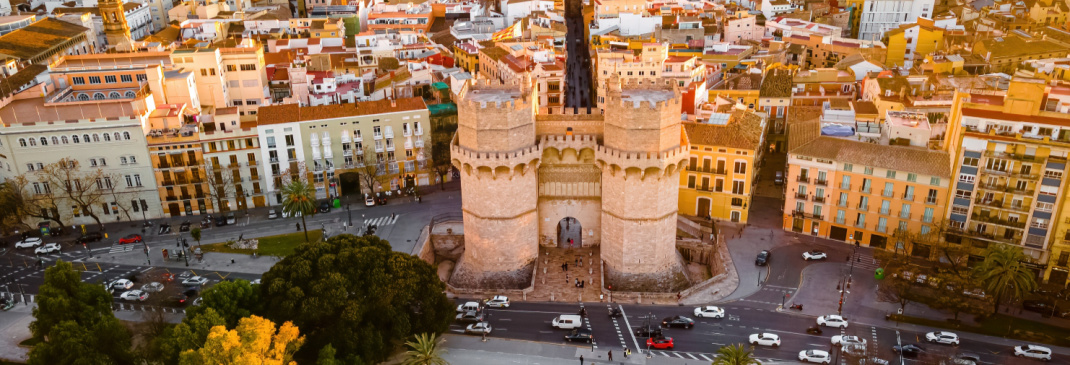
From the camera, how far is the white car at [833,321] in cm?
6344

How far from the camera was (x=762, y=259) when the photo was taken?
2940 inches

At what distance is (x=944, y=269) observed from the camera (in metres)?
69.2

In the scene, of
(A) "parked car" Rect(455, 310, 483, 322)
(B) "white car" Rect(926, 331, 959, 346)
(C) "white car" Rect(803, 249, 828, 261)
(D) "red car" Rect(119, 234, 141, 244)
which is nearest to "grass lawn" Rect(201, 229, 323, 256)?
(D) "red car" Rect(119, 234, 141, 244)

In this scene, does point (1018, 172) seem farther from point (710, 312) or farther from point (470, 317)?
point (470, 317)

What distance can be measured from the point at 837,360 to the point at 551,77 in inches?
2368

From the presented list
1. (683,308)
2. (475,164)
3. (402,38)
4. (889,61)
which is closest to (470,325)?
(475,164)

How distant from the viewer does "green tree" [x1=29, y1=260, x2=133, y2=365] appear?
5372 cm

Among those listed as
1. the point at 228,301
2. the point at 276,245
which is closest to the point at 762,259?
the point at 228,301

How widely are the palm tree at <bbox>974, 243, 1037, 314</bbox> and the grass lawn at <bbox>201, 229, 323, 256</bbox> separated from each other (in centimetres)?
5899

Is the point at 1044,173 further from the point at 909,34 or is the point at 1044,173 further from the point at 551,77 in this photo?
the point at 909,34

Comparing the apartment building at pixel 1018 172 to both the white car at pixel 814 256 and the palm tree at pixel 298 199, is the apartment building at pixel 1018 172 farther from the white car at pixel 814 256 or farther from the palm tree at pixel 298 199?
the palm tree at pixel 298 199

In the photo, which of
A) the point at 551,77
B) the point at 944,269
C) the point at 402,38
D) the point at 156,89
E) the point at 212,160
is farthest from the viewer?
the point at 402,38

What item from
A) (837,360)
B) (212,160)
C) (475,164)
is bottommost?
(837,360)

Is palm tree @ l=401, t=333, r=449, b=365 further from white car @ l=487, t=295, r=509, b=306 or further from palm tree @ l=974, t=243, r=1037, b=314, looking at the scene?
palm tree @ l=974, t=243, r=1037, b=314
